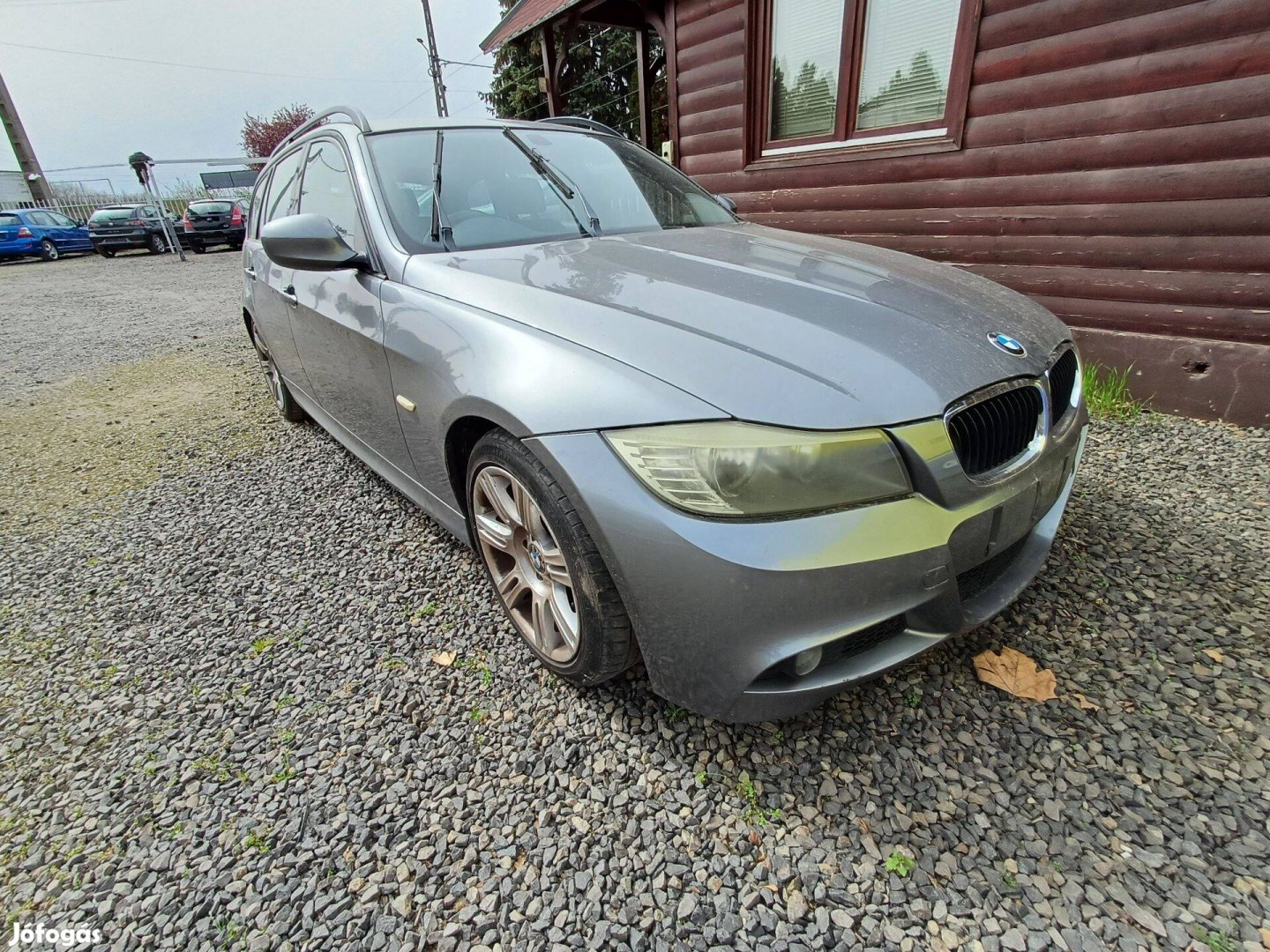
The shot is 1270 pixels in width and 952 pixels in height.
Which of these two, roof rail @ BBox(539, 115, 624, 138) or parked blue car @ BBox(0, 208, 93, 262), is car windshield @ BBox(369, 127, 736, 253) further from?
parked blue car @ BBox(0, 208, 93, 262)

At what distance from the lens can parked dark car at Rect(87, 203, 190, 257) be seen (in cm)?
1620

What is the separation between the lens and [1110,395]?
3.70 metres

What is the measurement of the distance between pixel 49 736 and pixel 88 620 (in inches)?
26.3

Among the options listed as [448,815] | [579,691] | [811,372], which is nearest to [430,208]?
[811,372]

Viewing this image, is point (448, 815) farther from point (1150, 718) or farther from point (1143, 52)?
point (1143, 52)

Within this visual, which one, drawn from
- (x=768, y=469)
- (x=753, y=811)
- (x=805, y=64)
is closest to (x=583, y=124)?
(x=768, y=469)

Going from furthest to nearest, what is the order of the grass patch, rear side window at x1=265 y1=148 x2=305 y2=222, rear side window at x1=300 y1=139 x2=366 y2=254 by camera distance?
1. the grass patch
2. rear side window at x1=265 y1=148 x2=305 y2=222
3. rear side window at x1=300 y1=139 x2=366 y2=254

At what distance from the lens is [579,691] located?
6.12ft

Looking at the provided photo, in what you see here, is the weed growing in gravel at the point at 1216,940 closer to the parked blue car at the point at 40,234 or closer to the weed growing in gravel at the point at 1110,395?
the weed growing in gravel at the point at 1110,395

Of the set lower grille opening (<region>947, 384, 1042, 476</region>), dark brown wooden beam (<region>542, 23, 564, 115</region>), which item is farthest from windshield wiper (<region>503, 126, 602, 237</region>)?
dark brown wooden beam (<region>542, 23, 564, 115</region>)

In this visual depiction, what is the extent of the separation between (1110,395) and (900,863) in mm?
3547

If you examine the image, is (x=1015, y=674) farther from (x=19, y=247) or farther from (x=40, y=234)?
(x=40, y=234)

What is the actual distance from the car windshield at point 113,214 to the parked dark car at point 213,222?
57.1 inches

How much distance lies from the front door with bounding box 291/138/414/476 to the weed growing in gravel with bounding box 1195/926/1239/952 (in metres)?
2.41
